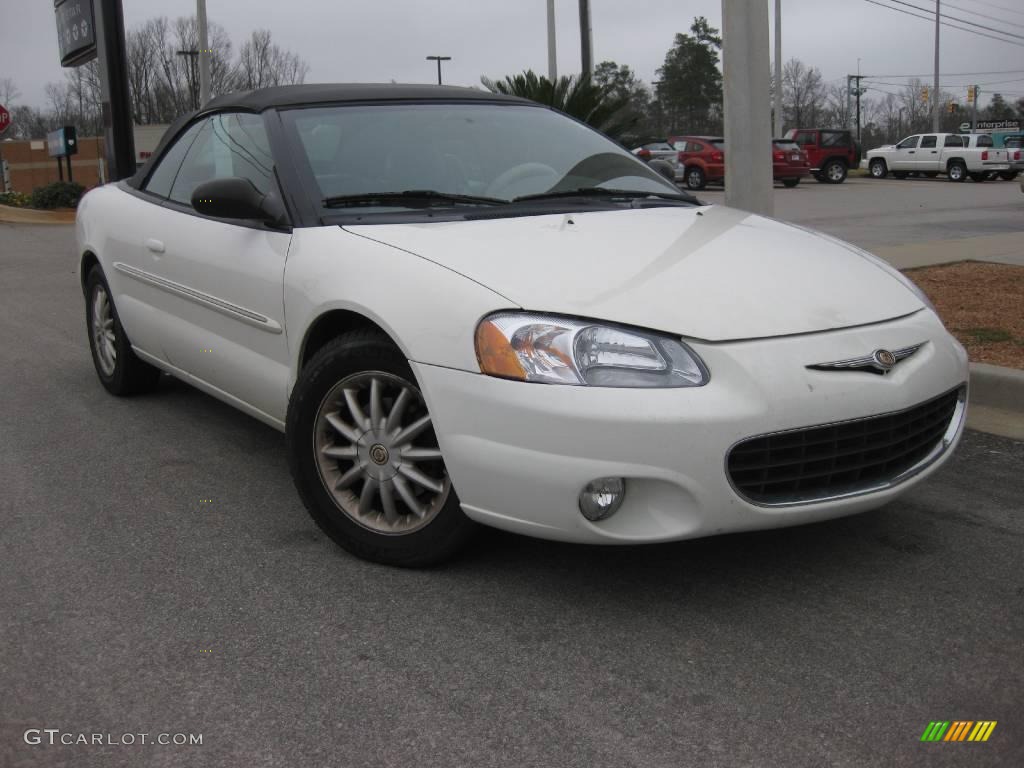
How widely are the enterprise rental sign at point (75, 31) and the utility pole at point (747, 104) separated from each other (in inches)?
364

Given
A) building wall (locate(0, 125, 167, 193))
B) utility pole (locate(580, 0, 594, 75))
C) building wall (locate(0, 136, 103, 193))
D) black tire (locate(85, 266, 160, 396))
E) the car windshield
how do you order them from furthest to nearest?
building wall (locate(0, 136, 103, 193)), building wall (locate(0, 125, 167, 193)), utility pole (locate(580, 0, 594, 75)), black tire (locate(85, 266, 160, 396)), the car windshield

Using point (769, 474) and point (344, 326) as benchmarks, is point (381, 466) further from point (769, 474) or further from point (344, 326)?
point (769, 474)

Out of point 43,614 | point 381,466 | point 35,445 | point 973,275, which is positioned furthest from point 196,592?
point 973,275

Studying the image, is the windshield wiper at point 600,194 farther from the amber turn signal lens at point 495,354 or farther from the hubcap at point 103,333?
the hubcap at point 103,333

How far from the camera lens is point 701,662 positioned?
2750 mm

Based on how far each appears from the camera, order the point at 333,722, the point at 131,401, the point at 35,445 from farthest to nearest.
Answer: the point at 131,401
the point at 35,445
the point at 333,722

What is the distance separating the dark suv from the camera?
35.4 meters

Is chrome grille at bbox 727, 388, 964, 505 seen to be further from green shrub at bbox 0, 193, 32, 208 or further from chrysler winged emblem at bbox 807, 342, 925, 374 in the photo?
green shrub at bbox 0, 193, 32, 208

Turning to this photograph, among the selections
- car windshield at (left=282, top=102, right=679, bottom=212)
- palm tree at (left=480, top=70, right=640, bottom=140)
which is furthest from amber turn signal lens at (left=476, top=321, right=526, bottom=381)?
palm tree at (left=480, top=70, right=640, bottom=140)


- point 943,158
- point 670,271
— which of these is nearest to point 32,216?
point 670,271

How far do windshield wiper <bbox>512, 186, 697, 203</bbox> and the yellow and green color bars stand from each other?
229 centimetres

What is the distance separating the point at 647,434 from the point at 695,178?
2968 centimetres

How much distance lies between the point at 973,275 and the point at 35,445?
7371mm

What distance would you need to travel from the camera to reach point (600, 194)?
13.8 ft
